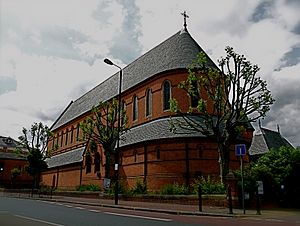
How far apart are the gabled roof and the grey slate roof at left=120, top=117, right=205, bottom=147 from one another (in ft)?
65.2

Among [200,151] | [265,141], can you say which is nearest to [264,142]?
[265,141]

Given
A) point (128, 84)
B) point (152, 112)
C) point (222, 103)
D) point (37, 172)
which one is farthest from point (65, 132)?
point (222, 103)

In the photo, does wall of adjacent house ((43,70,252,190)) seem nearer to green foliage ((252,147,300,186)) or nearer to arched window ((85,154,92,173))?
arched window ((85,154,92,173))

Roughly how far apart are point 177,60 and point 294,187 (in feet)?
58.7

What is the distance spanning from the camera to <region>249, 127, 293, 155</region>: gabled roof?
47688 mm

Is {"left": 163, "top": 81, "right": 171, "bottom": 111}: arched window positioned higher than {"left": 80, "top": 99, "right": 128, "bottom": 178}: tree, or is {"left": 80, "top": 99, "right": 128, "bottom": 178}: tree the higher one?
{"left": 163, "top": 81, "right": 171, "bottom": 111}: arched window

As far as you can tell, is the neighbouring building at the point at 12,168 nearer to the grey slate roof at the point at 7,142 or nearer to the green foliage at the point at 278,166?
the grey slate roof at the point at 7,142

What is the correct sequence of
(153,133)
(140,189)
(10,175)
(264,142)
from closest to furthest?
(140,189), (153,133), (264,142), (10,175)

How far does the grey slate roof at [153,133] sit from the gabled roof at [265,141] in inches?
782

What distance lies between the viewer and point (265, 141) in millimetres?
48750

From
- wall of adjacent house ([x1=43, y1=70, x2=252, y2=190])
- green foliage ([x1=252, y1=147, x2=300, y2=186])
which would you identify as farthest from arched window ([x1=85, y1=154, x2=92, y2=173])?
green foliage ([x1=252, y1=147, x2=300, y2=186])

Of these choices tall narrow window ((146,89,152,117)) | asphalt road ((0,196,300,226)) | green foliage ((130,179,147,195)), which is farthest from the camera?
tall narrow window ((146,89,152,117))

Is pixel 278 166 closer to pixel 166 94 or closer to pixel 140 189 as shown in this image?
pixel 140 189

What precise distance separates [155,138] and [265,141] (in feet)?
81.0
